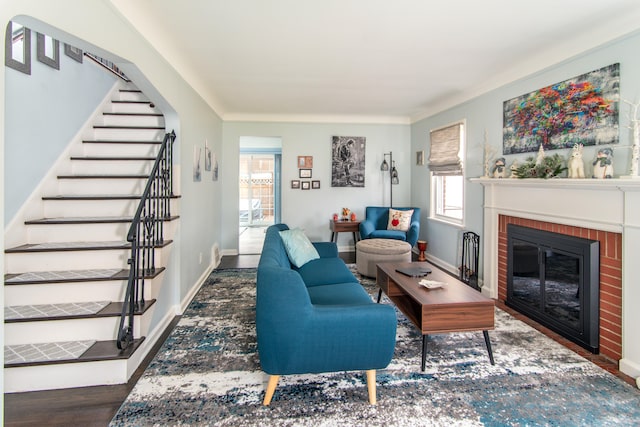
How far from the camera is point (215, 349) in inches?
101

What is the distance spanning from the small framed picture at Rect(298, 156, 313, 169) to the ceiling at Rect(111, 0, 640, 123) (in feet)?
5.51

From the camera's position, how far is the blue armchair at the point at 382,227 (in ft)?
16.8

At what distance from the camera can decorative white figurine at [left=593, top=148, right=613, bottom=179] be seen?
8.07 feet

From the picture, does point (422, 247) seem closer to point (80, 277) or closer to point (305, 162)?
point (305, 162)

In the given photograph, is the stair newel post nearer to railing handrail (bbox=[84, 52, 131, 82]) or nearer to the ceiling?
the ceiling

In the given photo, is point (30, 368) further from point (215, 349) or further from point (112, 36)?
point (112, 36)

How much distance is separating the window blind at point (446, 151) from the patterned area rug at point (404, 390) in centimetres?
260

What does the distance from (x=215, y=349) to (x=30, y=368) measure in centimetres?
109

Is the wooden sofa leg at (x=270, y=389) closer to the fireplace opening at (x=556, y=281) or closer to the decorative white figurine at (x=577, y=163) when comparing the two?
the fireplace opening at (x=556, y=281)

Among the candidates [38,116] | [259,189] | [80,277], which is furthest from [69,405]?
[259,189]

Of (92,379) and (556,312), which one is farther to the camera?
(556,312)

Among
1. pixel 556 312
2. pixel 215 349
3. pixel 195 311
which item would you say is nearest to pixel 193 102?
pixel 195 311

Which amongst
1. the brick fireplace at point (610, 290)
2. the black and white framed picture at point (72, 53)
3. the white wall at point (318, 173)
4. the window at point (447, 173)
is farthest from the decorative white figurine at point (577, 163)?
the black and white framed picture at point (72, 53)

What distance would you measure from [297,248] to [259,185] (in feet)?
22.4
